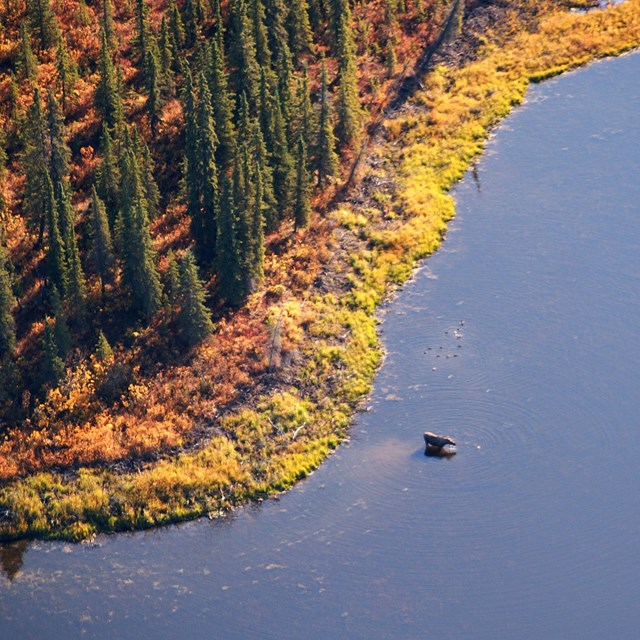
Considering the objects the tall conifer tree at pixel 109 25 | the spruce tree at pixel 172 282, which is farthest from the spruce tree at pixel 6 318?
the tall conifer tree at pixel 109 25

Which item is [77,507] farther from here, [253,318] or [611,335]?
[611,335]

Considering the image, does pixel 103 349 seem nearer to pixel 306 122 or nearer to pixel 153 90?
pixel 306 122

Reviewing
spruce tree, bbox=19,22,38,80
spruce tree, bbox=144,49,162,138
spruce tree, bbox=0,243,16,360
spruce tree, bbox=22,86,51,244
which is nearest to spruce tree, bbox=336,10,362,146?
spruce tree, bbox=144,49,162,138

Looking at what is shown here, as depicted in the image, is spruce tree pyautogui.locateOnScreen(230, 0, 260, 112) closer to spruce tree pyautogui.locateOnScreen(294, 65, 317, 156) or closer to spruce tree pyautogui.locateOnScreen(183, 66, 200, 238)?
spruce tree pyautogui.locateOnScreen(294, 65, 317, 156)

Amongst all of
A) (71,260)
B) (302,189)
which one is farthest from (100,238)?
(302,189)

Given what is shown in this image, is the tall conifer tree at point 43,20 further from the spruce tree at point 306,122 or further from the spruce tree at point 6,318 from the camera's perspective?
the spruce tree at point 6,318

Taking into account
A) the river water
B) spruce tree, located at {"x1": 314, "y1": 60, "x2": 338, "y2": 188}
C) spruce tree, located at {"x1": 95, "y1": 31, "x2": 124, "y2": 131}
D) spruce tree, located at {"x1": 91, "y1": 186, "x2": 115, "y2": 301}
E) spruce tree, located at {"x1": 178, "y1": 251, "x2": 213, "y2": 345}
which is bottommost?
the river water
